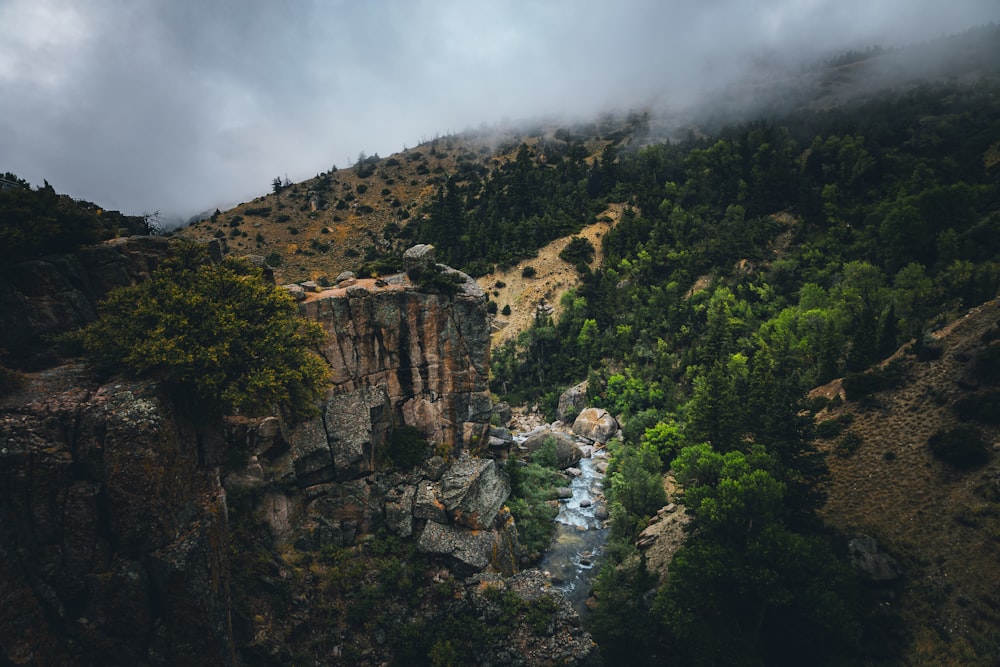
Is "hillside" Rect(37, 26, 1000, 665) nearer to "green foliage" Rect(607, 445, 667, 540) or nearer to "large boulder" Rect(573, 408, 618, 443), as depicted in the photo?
"green foliage" Rect(607, 445, 667, 540)

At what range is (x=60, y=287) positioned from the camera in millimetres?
24328

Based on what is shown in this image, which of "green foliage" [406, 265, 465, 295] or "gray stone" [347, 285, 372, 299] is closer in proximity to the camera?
"gray stone" [347, 285, 372, 299]

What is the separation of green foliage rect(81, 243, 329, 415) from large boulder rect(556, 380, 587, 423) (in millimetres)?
48787

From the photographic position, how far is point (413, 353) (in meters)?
39.2

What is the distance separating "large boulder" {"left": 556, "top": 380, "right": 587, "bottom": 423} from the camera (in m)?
73.6

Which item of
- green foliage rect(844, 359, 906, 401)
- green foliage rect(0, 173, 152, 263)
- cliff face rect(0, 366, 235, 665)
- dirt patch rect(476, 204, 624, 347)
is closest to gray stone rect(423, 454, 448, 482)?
cliff face rect(0, 366, 235, 665)

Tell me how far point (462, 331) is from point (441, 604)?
821 inches

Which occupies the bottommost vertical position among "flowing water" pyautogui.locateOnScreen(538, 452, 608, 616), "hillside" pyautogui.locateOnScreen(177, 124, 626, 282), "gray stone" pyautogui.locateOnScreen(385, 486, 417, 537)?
"flowing water" pyautogui.locateOnScreen(538, 452, 608, 616)

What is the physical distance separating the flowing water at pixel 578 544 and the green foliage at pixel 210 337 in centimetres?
2708

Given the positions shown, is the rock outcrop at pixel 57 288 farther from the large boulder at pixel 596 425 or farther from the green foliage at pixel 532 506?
the large boulder at pixel 596 425

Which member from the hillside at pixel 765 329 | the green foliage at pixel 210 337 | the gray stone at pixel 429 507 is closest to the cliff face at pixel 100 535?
the green foliage at pixel 210 337

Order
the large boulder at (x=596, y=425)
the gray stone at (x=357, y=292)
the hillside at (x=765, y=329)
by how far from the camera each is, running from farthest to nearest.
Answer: the large boulder at (x=596, y=425)
the gray stone at (x=357, y=292)
the hillside at (x=765, y=329)

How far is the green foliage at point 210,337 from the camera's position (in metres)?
23.1

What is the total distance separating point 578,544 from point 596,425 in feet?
79.1
